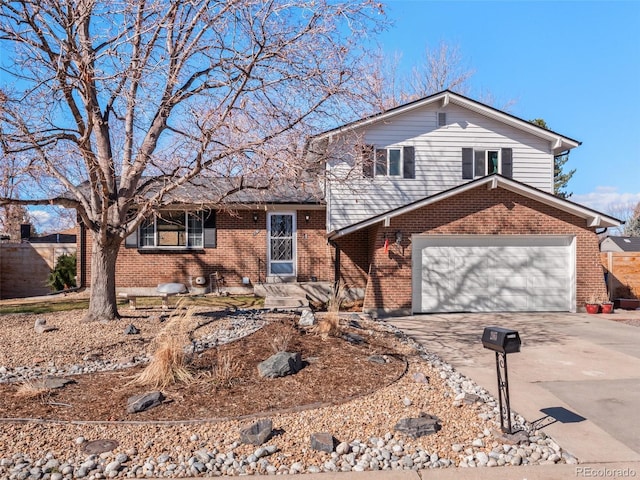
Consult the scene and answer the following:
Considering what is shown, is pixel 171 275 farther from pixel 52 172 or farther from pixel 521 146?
pixel 521 146

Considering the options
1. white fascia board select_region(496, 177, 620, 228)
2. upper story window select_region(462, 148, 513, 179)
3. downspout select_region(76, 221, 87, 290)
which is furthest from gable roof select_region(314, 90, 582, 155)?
downspout select_region(76, 221, 87, 290)

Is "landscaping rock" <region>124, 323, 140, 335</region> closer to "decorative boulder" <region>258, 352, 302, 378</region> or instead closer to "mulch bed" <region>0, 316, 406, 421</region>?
"mulch bed" <region>0, 316, 406, 421</region>

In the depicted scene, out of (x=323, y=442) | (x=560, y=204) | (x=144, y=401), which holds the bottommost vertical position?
(x=323, y=442)

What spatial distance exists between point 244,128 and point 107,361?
4.17 meters

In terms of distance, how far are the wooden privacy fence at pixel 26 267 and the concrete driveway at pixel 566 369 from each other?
47.3ft

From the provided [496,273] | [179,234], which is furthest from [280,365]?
[179,234]

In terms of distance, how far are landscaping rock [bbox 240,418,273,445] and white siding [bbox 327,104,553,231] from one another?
33.8 ft

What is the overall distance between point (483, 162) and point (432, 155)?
5.60 ft

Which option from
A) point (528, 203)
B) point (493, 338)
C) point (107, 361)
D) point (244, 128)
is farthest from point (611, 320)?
point (107, 361)

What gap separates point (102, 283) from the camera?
859 cm

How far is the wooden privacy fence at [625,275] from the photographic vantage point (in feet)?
49.0

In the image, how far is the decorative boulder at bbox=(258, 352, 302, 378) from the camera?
19.3 ft

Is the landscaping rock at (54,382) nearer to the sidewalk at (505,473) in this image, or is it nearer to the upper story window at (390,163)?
the sidewalk at (505,473)

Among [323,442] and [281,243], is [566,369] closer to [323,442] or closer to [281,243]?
[323,442]
